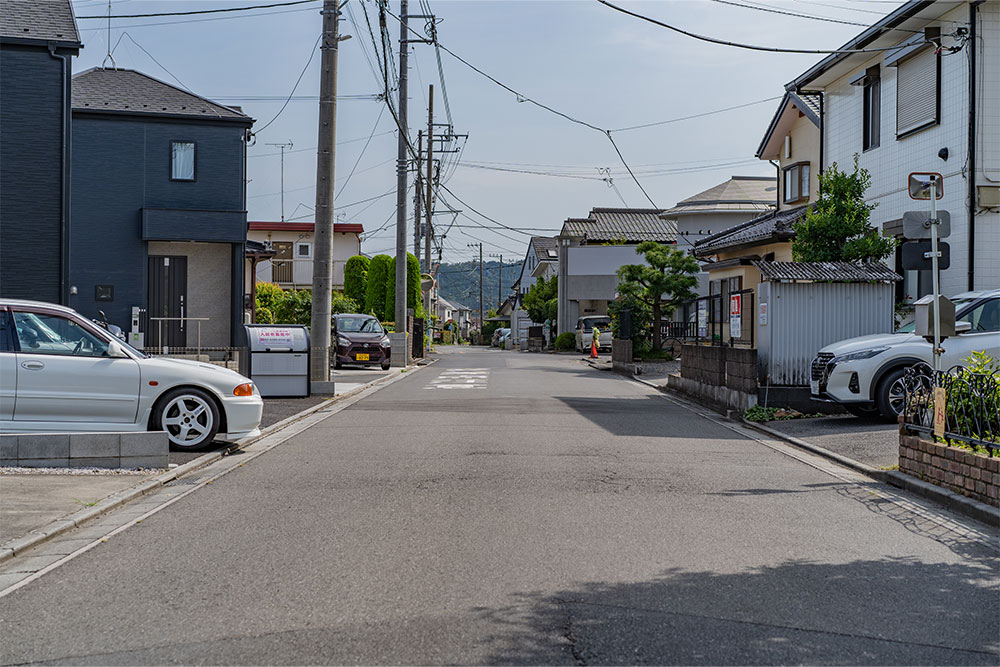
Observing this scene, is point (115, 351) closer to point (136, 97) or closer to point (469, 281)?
point (136, 97)

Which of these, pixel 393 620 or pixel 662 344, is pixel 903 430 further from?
pixel 662 344

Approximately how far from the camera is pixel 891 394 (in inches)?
505

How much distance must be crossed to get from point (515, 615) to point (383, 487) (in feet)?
12.6

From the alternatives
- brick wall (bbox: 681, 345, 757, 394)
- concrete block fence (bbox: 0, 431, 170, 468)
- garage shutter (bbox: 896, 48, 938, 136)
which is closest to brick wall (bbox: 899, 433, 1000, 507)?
brick wall (bbox: 681, 345, 757, 394)

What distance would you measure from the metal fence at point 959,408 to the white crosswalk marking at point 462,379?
12699mm

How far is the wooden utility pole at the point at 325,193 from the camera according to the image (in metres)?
17.7

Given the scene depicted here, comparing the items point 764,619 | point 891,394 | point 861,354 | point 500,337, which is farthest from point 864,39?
point 500,337

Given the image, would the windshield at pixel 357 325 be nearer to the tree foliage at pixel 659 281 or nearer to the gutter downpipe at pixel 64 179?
the tree foliage at pixel 659 281

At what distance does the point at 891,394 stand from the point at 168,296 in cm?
1719

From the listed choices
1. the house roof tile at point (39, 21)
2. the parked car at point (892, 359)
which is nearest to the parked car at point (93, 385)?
the house roof tile at point (39, 21)

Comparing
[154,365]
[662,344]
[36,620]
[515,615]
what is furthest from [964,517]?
[662,344]

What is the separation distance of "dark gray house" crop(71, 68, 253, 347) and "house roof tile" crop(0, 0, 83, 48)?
19.3 feet

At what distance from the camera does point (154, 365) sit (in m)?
10.0

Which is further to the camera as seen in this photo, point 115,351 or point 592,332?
point 592,332
